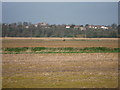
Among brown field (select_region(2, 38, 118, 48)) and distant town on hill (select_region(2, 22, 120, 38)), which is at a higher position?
distant town on hill (select_region(2, 22, 120, 38))

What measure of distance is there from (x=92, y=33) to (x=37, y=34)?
Result: 2360 centimetres

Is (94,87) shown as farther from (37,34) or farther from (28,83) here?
(37,34)

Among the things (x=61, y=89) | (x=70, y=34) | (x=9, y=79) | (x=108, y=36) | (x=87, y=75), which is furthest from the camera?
(x=70, y=34)

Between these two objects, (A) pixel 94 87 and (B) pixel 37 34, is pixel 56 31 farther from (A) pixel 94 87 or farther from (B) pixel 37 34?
(A) pixel 94 87

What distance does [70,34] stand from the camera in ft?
352

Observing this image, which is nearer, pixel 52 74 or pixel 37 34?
pixel 52 74

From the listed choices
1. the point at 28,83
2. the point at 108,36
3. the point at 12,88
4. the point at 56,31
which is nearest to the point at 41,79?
the point at 28,83

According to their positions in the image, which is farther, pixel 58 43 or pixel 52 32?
pixel 52 32

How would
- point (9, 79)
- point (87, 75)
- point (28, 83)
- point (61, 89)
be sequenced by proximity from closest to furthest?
point (61, 89), point (28, 83), point (9, 79), point (87, 75)

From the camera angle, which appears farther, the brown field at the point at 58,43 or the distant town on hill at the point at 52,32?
the distant town on hill at the point at 52,32

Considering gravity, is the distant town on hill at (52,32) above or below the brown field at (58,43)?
above

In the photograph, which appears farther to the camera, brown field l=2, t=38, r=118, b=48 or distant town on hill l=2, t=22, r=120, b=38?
distant town on hill l=2, t=22, r=120, b=38

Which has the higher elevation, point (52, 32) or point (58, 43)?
point (52, 32)

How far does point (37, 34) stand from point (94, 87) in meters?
95.5
